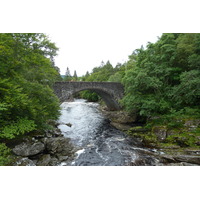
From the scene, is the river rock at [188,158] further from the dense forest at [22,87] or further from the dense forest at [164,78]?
the dense forest at [22,87]

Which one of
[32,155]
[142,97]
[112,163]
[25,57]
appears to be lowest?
[112,163]

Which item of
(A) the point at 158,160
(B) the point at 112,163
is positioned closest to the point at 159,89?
(A) the point at 158,160

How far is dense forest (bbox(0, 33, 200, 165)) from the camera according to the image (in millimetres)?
6820

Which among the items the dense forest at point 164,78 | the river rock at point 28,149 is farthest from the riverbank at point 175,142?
the river rock at point 28,149

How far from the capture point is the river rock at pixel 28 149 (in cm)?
811

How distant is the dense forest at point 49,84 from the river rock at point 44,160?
70.4 inches

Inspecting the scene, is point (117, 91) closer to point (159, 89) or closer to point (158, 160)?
point (159, 89)

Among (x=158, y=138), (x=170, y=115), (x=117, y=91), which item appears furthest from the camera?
(x=117, y=91)

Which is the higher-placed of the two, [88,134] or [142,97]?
[142,97]

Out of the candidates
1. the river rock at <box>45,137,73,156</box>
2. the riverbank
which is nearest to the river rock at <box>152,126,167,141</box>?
the riverbank

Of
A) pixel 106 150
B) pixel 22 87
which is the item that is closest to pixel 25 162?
pixel 22 87

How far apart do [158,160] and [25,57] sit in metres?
10.4

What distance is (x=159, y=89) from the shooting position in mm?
15531

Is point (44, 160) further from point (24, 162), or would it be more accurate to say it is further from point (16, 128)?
point (16, 128)
